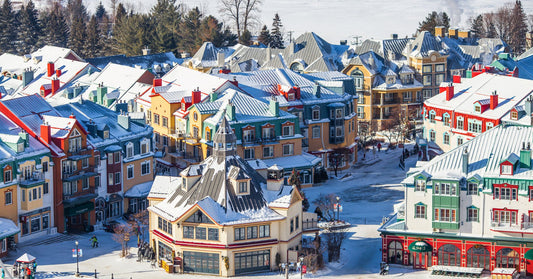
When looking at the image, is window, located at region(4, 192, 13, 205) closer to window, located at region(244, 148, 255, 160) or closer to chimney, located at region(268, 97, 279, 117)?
window, located at region(244, 148, 255, 160)

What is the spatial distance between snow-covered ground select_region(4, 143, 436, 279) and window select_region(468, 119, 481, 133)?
9711mm

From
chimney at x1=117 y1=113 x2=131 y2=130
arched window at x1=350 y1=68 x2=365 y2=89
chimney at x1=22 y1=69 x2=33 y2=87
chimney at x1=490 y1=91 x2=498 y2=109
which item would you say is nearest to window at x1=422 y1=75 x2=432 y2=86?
A: arched window at x1=350 y1=68 x2=365 y2=89

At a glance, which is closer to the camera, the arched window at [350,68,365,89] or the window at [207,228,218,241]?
the window at [207,228,218,241]

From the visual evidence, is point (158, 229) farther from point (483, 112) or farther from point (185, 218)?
point (483, 112)

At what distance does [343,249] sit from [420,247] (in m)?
9.08

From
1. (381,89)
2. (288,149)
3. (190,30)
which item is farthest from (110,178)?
(190,30)

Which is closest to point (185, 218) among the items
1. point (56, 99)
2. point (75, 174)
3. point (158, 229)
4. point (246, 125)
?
point (158, 229)

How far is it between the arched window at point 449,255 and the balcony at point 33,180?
122ft

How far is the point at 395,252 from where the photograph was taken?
9975cm

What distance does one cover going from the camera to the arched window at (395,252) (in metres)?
99.4

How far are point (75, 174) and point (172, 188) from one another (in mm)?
13659

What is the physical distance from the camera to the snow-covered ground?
3858 inches

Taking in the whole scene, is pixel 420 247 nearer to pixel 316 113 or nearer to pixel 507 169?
pixel 507 169

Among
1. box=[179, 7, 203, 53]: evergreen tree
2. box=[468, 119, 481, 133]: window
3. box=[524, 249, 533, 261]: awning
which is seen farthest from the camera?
box=[179, 7, 203, 53]: evergreen tree
